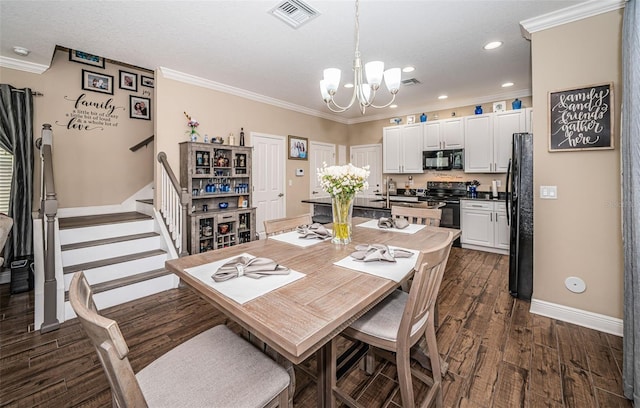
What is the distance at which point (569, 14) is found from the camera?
7.71 ft

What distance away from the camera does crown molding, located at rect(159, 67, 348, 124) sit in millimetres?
3871

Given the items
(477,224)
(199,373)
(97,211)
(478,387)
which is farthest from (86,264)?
(477,224)

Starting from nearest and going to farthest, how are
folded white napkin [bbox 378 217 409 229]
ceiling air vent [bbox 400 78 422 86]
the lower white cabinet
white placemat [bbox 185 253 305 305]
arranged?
white placemat [bbox 185 253 305 305] → folded white napkin [bbox 378 217 409 229] → ceiling air vent [bbox 400 78 422 86] → the lower white cabinet

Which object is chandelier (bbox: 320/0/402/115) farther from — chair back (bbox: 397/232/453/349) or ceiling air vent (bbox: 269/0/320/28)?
chair back (bbox: 397/232/453/349)

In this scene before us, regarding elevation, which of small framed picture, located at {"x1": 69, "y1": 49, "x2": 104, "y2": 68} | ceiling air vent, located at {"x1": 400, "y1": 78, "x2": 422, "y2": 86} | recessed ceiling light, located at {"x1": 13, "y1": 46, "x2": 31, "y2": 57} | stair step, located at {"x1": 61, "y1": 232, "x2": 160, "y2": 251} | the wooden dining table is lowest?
stair step, located at {"x1": 61, "y1": 232, "x2": 160, "y2": 251}

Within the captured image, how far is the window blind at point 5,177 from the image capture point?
10.7 ft

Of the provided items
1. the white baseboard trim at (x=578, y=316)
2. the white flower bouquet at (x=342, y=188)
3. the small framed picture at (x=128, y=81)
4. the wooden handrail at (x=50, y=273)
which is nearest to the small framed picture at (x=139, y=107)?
the small framed picture at (x=128, y=81)

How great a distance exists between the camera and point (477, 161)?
16.1 ft

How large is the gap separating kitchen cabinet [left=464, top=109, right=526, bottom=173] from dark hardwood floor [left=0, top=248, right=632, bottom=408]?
2.72 metres

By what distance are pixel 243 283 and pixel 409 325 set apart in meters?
0.78

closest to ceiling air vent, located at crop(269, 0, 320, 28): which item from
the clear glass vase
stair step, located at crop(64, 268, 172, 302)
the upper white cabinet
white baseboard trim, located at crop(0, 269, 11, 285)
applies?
the clear glass vase

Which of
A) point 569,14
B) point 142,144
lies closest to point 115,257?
point 142,144

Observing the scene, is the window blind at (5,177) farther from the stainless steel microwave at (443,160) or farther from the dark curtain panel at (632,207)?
the stainless steel microwave at (443,160)

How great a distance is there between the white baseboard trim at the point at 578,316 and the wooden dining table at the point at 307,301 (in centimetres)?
165
